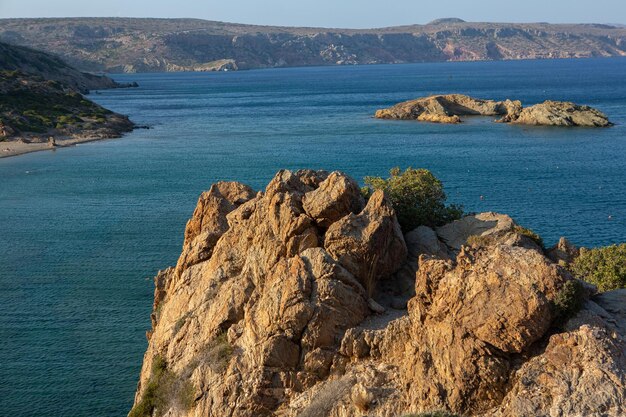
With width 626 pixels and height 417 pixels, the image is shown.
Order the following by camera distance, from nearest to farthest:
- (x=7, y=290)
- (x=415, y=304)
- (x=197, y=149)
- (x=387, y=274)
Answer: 1. (x=415, y=304)
2. (x=387, y=274)
3. (x=7, y=290)
4. (x=197, y=149)

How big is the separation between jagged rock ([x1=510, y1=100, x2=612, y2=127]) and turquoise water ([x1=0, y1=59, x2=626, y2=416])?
4.87 meters

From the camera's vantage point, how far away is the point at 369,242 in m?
25.8

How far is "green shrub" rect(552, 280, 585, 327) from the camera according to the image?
1933 cm

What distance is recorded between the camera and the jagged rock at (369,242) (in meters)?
25.7

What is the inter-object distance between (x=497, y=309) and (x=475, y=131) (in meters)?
118

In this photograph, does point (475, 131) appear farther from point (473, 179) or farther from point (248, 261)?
point (248, 261)

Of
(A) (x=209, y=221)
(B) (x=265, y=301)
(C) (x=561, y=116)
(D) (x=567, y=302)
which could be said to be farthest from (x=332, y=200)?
(C) (x=561, y=116)

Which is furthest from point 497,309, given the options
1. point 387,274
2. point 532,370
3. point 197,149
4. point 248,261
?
point 197,149

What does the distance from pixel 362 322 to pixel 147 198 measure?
6031cm

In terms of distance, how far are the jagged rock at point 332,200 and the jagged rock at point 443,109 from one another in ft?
414

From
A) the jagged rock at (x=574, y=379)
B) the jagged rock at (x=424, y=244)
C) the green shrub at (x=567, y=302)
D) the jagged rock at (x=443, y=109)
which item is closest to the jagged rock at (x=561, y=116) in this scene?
the jagged rock at (x=443, y=109)

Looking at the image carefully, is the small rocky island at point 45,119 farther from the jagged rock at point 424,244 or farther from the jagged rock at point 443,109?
the jagged rock at point 424,244

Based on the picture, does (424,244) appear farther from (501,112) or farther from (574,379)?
(501,112)

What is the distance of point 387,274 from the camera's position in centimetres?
2681
